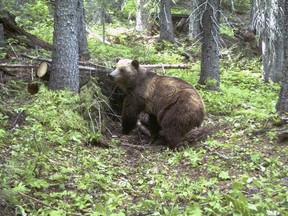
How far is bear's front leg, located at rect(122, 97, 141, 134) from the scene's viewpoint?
27.3ft

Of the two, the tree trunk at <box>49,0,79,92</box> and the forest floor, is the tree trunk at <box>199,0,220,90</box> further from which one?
the tree trunk at <box>49,0,79,92</box>

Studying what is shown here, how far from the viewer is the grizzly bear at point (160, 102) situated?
752cm

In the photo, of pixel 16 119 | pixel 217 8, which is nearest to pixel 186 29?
pixel 217 8

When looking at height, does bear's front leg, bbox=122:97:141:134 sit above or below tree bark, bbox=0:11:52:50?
below

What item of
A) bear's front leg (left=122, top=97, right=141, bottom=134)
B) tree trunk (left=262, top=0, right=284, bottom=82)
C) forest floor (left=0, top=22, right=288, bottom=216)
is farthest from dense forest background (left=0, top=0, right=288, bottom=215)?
tree trunk (left=262, top=0, right=284, bottom=82)

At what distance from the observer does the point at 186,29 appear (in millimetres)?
23984

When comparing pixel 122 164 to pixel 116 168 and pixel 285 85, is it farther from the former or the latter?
pixel 285 85

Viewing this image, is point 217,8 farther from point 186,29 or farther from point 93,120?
point 186,29

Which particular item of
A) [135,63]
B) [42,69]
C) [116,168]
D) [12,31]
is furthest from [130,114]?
[12,31]

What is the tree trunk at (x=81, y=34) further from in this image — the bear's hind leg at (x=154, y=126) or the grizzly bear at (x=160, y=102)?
the bear's hind leg at (x=154, y=126)

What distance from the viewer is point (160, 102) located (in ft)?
26.6

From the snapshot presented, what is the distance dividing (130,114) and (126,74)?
96cm

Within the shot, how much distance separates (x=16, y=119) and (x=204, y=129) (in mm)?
3756

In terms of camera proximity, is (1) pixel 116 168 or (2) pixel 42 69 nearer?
(1) pixel 116 168
